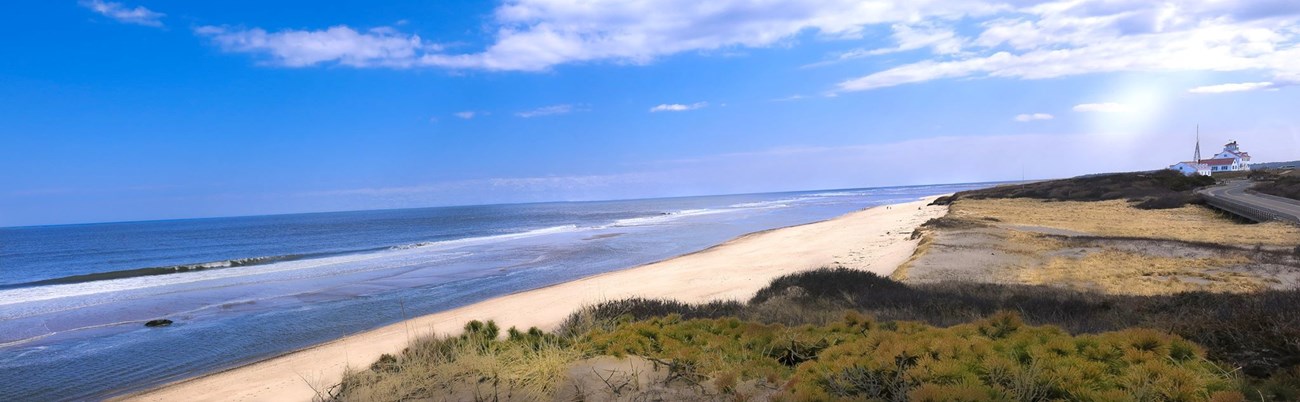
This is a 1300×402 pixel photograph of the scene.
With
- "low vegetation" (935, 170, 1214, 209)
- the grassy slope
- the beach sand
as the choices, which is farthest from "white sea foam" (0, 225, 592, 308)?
"low vegetation" (935, 170, 1214, 209)

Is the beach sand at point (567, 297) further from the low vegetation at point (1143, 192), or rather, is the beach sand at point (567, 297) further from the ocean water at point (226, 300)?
the low vegetation at point (1143, 192)

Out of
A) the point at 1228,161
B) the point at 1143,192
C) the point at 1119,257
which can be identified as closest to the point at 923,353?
the point at 1119,257

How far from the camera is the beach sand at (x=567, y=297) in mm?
10281

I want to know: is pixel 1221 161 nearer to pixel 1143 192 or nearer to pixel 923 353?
pixel 1143 192

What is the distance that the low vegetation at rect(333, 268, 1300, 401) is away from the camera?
4488 mm

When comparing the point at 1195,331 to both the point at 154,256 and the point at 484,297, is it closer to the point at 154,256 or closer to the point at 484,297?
the point at 484,297

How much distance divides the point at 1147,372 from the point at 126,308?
83.5 ft

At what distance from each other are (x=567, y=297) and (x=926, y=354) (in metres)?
12.7

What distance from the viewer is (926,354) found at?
505cm

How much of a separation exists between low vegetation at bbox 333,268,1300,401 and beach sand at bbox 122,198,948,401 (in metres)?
1.80

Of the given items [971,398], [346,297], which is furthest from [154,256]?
[971,398]

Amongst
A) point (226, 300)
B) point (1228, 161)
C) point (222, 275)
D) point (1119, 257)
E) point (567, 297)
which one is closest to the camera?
point (1119, 257)

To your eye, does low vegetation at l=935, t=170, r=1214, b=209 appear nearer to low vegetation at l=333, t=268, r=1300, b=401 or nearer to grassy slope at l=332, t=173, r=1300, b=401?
grassy slope at l=332, t=173, r=1300, b=401

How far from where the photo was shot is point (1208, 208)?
105 ft
